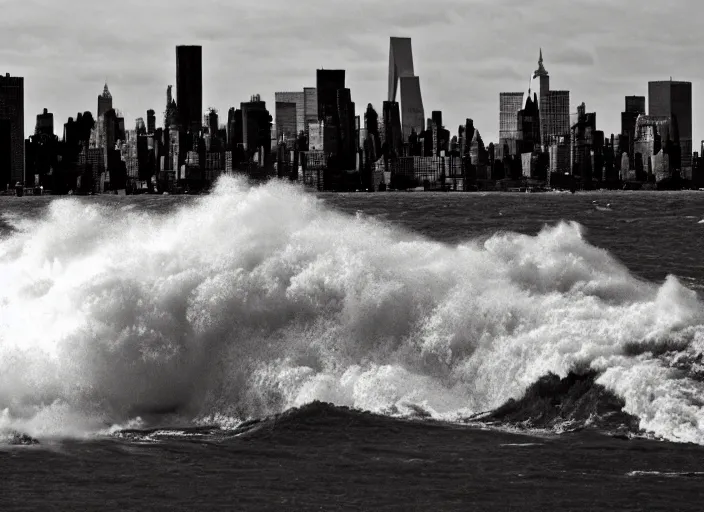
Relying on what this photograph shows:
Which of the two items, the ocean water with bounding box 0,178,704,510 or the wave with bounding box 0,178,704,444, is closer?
the ocean water with bounding box 0,178,704,510

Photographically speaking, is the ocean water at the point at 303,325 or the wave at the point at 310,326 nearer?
→ the ocean water at the point at 303,325

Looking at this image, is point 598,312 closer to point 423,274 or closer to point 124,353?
point 423,274

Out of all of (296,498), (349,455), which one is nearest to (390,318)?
(349,455)
